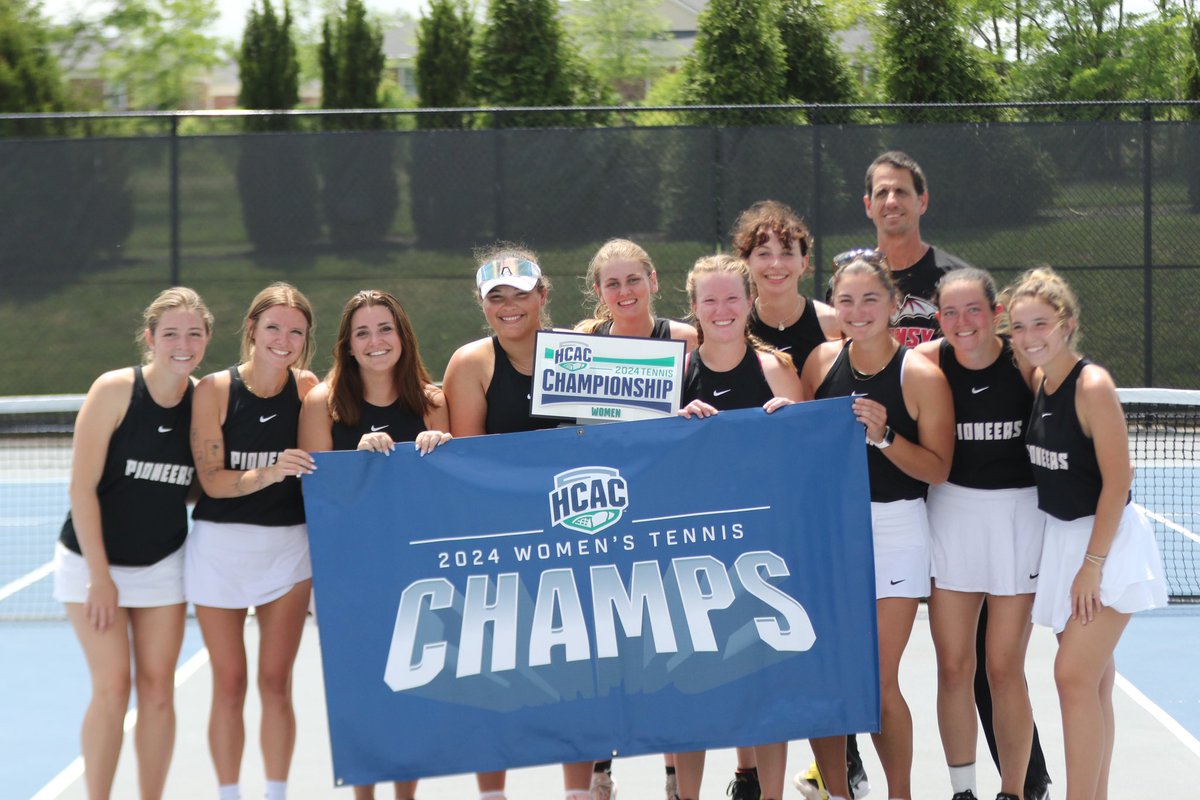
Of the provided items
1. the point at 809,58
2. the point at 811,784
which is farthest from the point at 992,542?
the point at 809,58

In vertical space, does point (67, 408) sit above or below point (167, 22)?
below

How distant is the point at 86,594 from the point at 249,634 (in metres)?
2.85

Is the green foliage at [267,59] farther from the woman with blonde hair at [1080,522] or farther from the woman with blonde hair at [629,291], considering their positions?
the woman with blonde hair at [1080,522]

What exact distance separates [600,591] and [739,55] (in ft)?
40.8

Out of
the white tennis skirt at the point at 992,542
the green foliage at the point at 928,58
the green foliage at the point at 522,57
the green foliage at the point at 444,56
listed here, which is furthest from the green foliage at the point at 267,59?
the white tennis skirt at the point at 992,542

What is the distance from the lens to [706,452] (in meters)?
4.41

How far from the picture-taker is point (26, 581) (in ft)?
28.6

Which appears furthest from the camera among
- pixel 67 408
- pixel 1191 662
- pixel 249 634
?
pixel 67 408

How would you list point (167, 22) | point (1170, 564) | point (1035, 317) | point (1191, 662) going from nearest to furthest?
point (1035, 317) < point (1191, 662) < point (1170, 564) < point (167, 22)

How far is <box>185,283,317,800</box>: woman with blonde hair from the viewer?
441 cm

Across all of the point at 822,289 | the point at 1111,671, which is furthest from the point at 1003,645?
the point at 822,289

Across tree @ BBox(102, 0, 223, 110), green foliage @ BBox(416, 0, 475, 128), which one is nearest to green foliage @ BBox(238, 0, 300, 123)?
green foliage @ BBox(416, 0, 475, 128)

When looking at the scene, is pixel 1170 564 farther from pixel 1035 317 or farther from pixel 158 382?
pixel 158 382

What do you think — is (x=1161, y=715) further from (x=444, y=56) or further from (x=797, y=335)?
(x=444, y=56)
